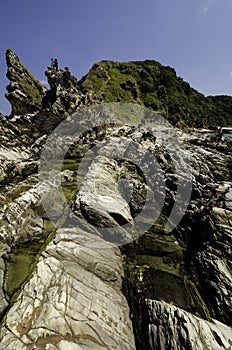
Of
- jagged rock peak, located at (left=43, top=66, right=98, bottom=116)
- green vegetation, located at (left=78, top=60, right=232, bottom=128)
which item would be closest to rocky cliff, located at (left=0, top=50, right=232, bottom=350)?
jagged rock peak, located at (left=43, top=66, right=98, bottom=116)

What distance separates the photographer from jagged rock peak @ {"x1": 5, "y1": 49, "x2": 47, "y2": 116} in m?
39.6

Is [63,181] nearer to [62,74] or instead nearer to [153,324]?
[153,324]

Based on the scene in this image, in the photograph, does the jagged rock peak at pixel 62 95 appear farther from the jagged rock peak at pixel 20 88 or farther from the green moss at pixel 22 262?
the green moss at pixel 22 262

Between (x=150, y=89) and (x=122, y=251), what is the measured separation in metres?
73.5

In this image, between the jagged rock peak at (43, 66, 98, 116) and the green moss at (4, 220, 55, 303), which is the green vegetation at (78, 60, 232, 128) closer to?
the jagged rock peak at (43, 66, 98, 116)

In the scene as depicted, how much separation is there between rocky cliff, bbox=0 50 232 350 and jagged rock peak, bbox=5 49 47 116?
19.8 meters

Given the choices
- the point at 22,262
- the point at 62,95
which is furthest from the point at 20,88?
the point at 22,262

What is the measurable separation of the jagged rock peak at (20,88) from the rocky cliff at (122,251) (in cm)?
1977

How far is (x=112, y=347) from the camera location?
→ 21.5ft

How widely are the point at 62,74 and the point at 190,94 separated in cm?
6957

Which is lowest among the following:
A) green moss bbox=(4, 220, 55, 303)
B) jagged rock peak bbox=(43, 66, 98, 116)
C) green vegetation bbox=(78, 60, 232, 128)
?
green moss bbox=(4, 220, 55, 303)

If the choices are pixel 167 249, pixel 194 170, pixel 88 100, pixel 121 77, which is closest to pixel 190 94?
Result: pixel 121 77

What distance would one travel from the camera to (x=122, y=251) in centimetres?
1138

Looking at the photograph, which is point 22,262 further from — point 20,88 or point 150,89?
point 150,89
